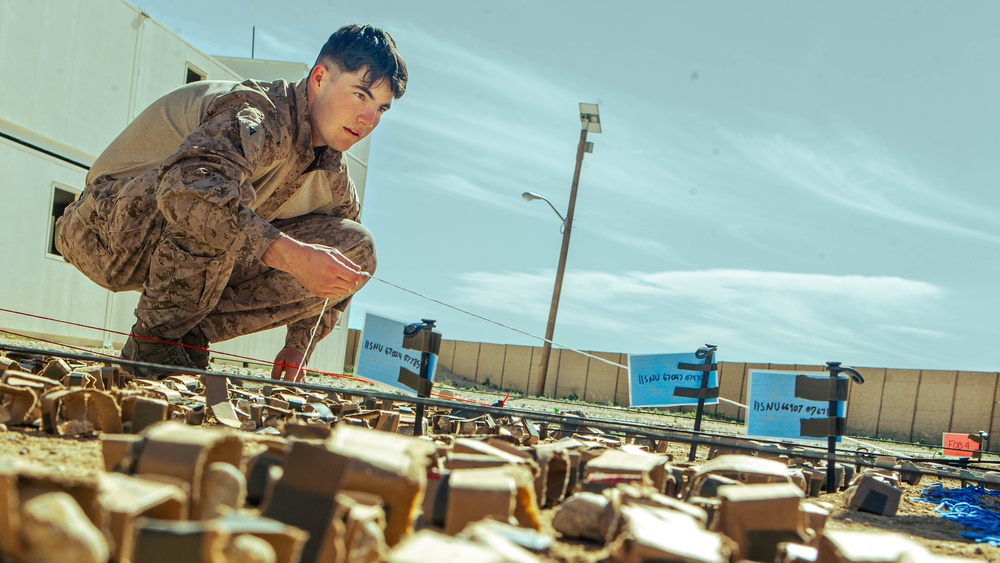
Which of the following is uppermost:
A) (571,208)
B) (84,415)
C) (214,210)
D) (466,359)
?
(571,208)

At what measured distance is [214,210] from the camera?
9.83 ft

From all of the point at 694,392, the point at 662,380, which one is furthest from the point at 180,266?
the point at 662,380

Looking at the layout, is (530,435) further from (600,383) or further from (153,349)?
(600,383)

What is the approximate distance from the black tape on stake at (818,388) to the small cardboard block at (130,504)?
9.30ft

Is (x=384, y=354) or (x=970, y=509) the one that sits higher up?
(x=384, y=354)

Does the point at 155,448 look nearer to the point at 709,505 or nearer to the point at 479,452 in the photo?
the point at 479,452

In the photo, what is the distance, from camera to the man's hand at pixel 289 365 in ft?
13.2

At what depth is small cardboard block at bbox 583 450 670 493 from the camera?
1.74 metres

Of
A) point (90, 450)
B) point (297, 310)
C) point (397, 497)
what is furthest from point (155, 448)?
point (297, 310)

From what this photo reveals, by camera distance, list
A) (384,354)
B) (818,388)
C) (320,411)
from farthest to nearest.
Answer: (384,354), (818,388), (320,411)

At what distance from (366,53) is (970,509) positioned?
281 centimetres

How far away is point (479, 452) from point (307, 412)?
1.39 m

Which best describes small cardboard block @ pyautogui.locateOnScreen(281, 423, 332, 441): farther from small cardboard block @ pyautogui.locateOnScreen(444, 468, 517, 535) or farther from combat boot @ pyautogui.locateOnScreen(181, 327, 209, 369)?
combat boot @ pyautogui.locateOnScreen(181, 327, 209, 369)

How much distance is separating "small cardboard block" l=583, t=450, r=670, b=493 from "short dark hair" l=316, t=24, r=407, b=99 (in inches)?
85.1
